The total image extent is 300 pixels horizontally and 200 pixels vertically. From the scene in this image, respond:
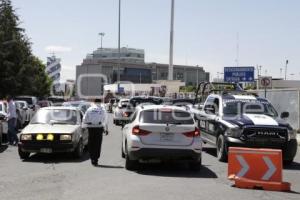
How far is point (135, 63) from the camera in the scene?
189250 mm

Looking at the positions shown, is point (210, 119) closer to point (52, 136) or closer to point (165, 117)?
point (165, 117)

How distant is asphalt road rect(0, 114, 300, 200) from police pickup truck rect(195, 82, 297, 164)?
618 mm

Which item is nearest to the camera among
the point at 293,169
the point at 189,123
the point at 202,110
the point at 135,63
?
the point at 189,123

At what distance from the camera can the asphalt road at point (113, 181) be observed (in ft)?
33.0

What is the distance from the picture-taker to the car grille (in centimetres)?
1499

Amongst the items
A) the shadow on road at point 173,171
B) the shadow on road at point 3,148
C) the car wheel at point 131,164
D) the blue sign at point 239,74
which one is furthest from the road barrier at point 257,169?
the blue sign at point 239,74

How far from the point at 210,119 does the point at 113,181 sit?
6.63 metres

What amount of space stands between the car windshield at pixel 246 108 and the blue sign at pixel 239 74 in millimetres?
26750

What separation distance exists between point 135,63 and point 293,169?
175 metres

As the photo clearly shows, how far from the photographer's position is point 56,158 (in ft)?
51.8

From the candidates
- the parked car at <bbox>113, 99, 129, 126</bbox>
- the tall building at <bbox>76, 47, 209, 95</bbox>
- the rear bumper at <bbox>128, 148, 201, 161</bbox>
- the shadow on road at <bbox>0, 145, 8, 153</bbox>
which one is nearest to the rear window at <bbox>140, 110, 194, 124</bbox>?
the rear bumper at <bbox>128, 148, 201, 161</bbox>

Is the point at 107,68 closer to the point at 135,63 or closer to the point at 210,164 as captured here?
the point at 135,63

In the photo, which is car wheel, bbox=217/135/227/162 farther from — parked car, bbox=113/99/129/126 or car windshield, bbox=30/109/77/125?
parked car, bbox=113/99/129/126

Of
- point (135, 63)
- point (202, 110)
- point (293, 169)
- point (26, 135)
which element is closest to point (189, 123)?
point (293, 169)
